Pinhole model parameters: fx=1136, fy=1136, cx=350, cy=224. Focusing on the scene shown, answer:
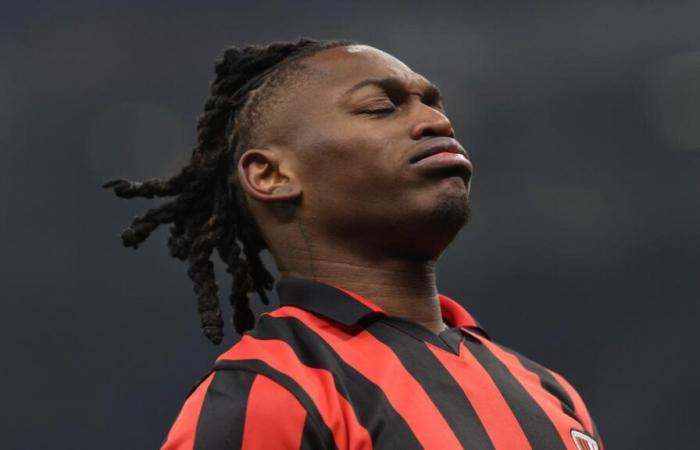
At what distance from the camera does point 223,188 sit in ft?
6.51

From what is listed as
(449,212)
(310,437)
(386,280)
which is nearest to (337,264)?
(386,280)

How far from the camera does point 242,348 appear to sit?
155 cm

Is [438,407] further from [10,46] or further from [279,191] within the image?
[10,46]

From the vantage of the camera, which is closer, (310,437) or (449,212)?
(310,437)

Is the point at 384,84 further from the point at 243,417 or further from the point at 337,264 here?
the point at 243,417

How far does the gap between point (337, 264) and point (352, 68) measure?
335 mm

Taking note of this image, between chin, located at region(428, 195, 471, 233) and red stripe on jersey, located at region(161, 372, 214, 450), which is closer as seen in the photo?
red stripe on jersey, located at region(161, 372, 214, 450)

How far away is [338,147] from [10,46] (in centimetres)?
310

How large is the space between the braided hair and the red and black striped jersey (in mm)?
252

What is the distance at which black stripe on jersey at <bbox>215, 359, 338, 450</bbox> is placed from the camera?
1.40 m

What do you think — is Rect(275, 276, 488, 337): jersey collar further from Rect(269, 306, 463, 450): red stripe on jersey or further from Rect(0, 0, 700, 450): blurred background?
Rect(0, 0, 700, 450): blurred background

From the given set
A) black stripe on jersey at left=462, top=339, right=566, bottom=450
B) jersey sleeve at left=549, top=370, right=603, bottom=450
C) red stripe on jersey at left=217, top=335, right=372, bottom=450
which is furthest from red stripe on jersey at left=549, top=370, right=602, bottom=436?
red stripe on jersey at left=217, top=335, right=372, bottom=450

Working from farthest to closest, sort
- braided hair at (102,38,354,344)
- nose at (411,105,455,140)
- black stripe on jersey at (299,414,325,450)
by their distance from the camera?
1. braided hair at (102,38,354,344)
2. nose at (411,105,455,140)
3. black stripe on jersey at (299,414,325,450)

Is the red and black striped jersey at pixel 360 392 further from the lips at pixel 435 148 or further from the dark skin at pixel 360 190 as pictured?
the lips at pixel 435 148
